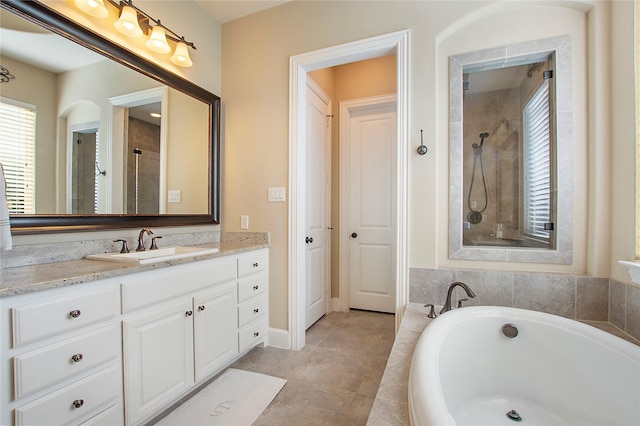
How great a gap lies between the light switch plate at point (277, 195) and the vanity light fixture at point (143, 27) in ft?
3.82

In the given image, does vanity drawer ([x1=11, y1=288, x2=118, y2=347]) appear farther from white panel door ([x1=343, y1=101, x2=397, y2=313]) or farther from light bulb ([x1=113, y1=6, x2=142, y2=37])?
white panel door ([x1=343, y1=101, x2=397, y2=313])

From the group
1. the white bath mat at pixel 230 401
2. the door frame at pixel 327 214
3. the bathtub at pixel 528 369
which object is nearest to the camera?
the bathtub at pixel 528 369

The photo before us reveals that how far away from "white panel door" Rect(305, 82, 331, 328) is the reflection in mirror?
1.33m

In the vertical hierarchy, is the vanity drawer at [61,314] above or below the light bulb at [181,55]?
below

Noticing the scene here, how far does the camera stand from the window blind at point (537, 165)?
Result: 1.75m

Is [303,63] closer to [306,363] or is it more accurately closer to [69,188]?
[69,188]

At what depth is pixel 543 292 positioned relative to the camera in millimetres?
1662

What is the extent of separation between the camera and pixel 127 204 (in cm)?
182

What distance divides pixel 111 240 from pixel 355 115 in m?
2.60

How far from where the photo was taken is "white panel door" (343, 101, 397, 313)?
308 cm

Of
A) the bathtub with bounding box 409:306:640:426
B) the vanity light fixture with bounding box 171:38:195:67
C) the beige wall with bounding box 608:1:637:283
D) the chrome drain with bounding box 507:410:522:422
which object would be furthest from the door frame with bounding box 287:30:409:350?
the chrome drain with bounding box 507:410:522:422

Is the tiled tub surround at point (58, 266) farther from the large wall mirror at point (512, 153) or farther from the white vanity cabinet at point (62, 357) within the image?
the large wall mirror at point (512, 153)

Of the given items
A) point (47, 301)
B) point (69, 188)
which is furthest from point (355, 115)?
point (47, 301)

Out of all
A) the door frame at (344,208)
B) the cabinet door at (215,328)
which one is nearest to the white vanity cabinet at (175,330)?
the cabinet door at (215,328)
